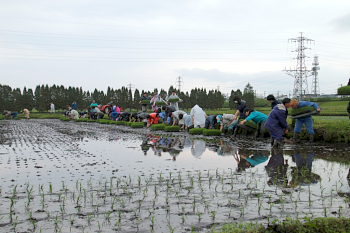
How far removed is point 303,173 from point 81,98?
6643 cm

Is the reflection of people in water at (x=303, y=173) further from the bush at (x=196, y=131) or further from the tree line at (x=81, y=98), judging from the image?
→ the tree line at (x=81, y=98)

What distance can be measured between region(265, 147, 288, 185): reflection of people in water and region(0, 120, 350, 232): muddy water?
19 millimetres

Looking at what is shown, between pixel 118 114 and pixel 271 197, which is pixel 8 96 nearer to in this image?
pixel 118 114

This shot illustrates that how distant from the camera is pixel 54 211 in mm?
4152

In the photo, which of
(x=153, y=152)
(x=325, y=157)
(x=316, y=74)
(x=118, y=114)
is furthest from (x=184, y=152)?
(x=316, y=74)

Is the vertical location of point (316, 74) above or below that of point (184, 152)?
above

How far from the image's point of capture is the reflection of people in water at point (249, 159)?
7.19 meters

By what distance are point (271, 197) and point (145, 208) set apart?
1.86 m

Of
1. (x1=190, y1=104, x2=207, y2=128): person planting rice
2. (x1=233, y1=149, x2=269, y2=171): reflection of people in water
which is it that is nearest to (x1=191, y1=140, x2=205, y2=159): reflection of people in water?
(x1=233, y1=149, x2=269, y2=171): reflection of people in water

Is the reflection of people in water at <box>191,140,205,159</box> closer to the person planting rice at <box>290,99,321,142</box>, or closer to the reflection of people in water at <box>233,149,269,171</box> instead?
the reflection of people in water at <box>233,149,269,171</box>

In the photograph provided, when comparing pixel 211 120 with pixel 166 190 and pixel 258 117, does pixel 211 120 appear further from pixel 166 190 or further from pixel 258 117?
pixel 166 190

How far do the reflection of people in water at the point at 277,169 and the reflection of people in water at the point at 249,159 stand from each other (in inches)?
8.9

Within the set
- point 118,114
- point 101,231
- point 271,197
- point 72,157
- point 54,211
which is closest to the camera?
point 101,231

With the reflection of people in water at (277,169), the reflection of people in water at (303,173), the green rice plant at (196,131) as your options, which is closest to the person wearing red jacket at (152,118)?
the green rice plant at (196,131)
